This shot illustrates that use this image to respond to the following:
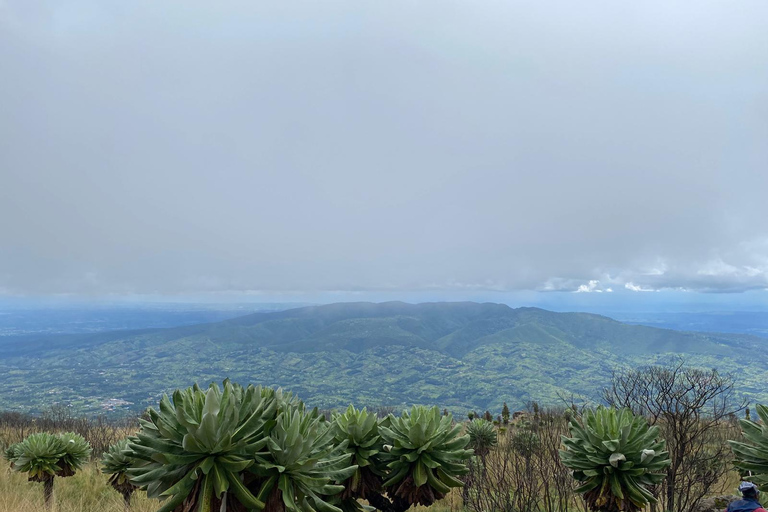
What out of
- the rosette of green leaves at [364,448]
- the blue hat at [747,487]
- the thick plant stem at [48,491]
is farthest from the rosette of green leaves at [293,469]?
the thick plant stem at [48,491]

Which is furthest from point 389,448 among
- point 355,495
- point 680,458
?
point 680,458

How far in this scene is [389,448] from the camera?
3.52 m

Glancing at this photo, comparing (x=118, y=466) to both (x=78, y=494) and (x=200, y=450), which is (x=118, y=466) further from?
(x=200, y=450)

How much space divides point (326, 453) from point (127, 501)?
7579 mm

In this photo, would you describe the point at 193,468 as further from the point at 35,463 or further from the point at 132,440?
the point at 35,463

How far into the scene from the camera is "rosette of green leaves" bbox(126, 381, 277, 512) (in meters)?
2.44

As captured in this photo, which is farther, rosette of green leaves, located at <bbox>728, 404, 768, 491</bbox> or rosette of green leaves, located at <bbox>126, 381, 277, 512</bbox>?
rosette of green leaves, located at <bbox>728, 404, 768, 491</bbox>

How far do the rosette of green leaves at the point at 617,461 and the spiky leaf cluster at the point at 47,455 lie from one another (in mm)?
8595

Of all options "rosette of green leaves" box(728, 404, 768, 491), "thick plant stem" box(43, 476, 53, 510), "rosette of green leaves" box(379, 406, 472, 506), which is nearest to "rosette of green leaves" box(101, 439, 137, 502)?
"thick plant stem" box(43, 476, 53, 510)

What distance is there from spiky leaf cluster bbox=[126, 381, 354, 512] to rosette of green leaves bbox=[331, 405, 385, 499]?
2.51ft

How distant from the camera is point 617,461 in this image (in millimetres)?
3676

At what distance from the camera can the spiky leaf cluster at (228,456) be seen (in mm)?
2459

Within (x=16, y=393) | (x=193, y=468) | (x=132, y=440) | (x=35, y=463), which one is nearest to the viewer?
(x=193, y=468)

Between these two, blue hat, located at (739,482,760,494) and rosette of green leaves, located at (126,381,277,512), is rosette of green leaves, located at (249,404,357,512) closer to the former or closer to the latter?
rosette of green leaves, located at (126,381,277,512)
